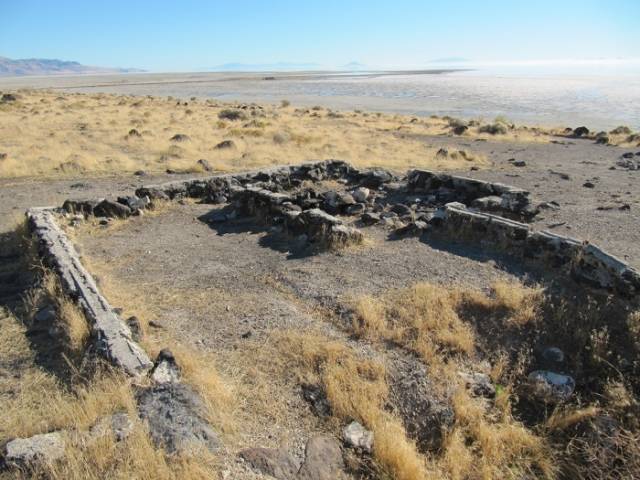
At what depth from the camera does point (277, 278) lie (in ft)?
25.7

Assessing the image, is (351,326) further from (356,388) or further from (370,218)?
(370,218)

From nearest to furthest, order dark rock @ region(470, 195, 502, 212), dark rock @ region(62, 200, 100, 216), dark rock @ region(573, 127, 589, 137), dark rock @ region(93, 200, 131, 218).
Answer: dark rock @ region(62, 200, 100, 216)
dark rock @ region(93, 200, 131, 218)
dark rock @ region(470, 195, 502, 212)
dark rock @ region(573, 127, 589, 137)

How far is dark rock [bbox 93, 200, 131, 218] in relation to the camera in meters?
11.1

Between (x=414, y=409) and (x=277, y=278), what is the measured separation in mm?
3574

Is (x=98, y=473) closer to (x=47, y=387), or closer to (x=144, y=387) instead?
(x=144, y=387)

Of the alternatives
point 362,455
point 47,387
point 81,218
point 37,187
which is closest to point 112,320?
point 47,387

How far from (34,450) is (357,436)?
2.60 metres

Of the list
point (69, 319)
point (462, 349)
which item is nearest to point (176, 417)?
→ point (69, 319)

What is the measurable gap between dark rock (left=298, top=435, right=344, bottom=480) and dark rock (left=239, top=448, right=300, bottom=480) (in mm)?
85

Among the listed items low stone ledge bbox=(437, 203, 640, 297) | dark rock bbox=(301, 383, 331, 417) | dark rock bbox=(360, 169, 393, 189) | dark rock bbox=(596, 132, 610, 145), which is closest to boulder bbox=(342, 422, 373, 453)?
dark rock bbox=(301, 383, 331, 417)

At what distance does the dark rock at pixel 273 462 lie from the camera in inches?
153

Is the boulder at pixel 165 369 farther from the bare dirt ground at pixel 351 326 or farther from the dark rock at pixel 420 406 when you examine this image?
the dark rock at pixel 420 406

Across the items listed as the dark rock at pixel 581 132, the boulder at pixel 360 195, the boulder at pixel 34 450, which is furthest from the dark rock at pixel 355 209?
the dark rock at pixel 581 132

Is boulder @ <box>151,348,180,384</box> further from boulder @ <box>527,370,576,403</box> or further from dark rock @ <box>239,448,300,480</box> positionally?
boulder @ <box>527,370,576,403</box>
